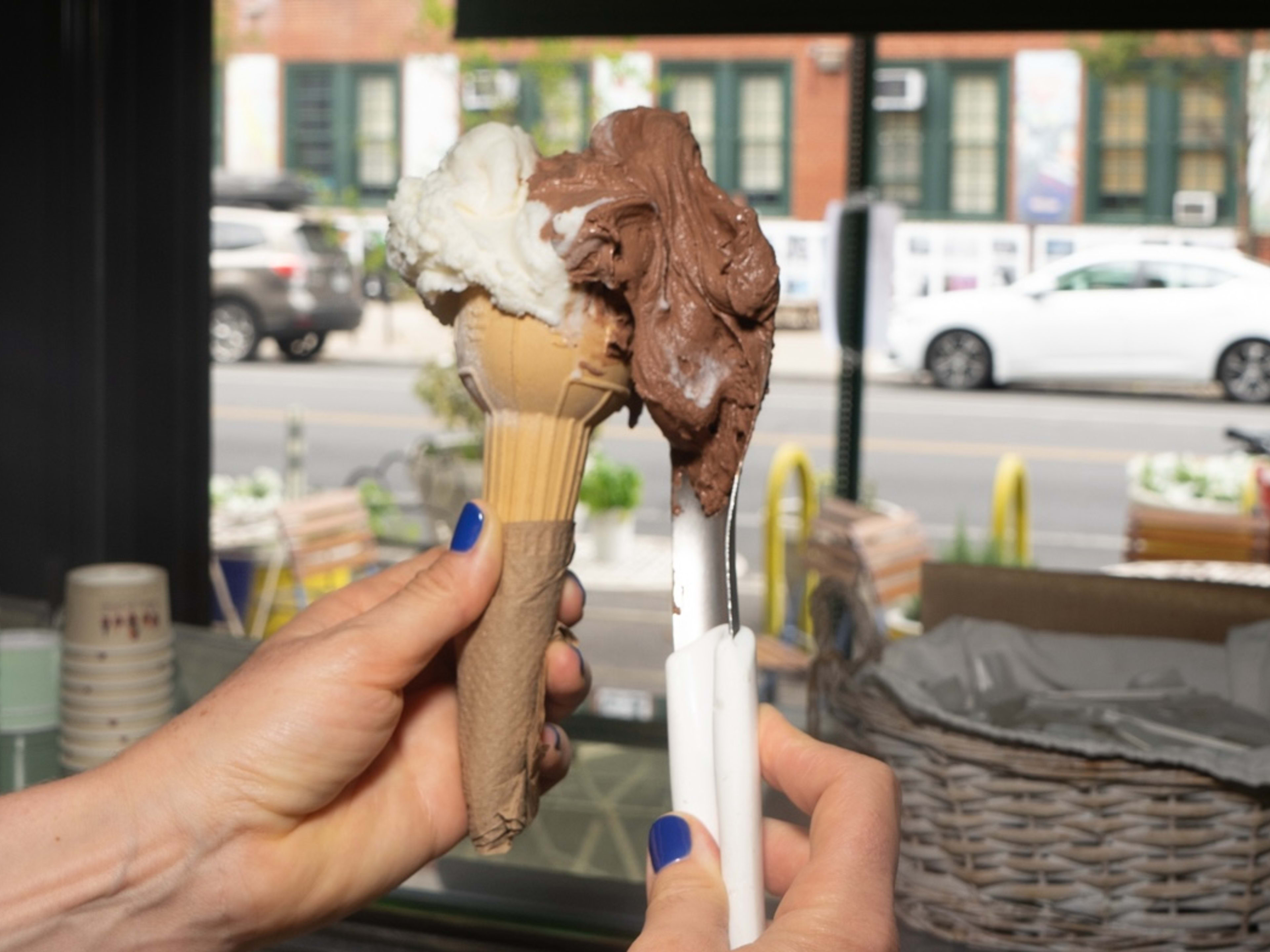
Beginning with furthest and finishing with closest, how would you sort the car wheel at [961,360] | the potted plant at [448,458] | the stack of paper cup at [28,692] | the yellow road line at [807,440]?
the yellow road line at [807,440] → the car wheel at [961,360] → the potted plant at [448,458] → the stack of paper cup at [28,692]

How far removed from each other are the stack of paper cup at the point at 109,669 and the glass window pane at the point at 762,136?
8.78 metres

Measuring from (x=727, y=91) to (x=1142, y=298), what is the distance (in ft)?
14.5

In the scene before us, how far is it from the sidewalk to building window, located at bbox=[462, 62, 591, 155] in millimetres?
2103

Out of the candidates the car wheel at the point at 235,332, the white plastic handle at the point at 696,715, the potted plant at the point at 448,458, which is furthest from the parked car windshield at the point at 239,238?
the white plastic handle at the point at 696,715

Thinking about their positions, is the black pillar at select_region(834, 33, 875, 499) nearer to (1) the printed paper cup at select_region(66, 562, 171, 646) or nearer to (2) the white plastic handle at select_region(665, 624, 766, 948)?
(1) the printed paper cup at select_region(66, 562, 171, 646)

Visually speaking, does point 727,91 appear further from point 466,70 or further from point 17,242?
point 17,242

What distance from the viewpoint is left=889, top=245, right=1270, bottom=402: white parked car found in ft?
18.2

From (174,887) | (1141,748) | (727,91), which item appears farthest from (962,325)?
(174,887)

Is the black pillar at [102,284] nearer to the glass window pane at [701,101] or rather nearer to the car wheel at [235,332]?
the car wheel at [235,332]

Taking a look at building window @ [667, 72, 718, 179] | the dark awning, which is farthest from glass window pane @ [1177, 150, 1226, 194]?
the dark awning

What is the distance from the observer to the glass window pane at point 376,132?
9523 millimetres

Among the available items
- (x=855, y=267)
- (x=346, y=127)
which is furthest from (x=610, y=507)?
(x=346, y=127)

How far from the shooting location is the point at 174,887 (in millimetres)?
1160

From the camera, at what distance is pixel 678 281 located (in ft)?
3.42
